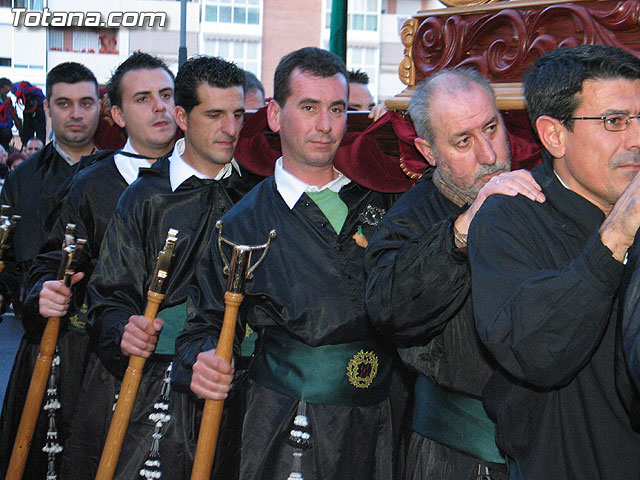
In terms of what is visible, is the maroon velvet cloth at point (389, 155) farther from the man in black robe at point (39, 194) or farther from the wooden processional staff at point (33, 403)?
the man in black robe at point (39, 194)

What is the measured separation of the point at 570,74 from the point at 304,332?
1080 millimetres

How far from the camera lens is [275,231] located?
2643 millimetres

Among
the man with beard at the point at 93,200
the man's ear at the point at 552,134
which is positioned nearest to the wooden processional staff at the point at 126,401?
the man with beard at the point at 93,200

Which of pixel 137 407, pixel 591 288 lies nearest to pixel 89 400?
pixel 137 407

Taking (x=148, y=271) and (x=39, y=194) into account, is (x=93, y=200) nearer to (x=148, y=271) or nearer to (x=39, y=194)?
(x=148, y=271)

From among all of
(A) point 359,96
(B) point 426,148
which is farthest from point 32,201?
(B) point 426,148

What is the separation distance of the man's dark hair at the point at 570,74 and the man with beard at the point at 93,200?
6.76ft

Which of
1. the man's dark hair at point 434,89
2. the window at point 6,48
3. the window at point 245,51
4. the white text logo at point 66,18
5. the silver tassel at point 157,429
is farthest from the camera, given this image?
the window at point 245,51

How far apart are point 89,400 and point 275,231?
1.31m

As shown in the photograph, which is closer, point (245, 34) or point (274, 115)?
point (274, 115)

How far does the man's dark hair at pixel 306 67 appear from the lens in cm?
294

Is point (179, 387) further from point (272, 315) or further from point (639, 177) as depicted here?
point (639, 177)

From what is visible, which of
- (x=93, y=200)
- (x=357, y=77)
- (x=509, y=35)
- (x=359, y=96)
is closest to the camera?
(x=509, y=35)

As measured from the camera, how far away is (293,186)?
9.25 feet
